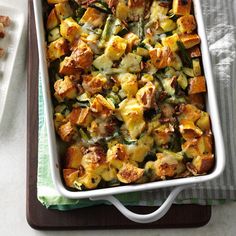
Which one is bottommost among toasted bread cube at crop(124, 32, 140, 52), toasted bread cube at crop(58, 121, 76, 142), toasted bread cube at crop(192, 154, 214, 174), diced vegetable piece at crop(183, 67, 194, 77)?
toasted bread cube at crop(192, 154, 214, 174)

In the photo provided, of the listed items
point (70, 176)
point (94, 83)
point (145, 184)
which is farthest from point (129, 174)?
point (94, 83)

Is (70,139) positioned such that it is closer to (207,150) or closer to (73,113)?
(73,113)

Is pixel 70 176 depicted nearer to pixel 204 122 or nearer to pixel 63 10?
pixel 204 122

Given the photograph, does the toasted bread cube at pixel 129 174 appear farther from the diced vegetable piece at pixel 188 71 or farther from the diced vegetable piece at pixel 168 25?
the diced vegetable piece at pixel 168 25

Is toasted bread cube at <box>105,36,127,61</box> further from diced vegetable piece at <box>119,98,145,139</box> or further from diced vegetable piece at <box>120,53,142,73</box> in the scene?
diced vegetable piece at <box>119,98,145,139</box>

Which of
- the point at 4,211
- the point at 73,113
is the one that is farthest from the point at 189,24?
the point at 4,211

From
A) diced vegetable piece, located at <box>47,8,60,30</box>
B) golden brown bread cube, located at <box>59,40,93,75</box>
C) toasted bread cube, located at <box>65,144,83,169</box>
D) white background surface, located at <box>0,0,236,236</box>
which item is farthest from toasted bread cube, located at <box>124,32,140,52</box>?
white background surface, located at <box>0,0,236,236</box>
